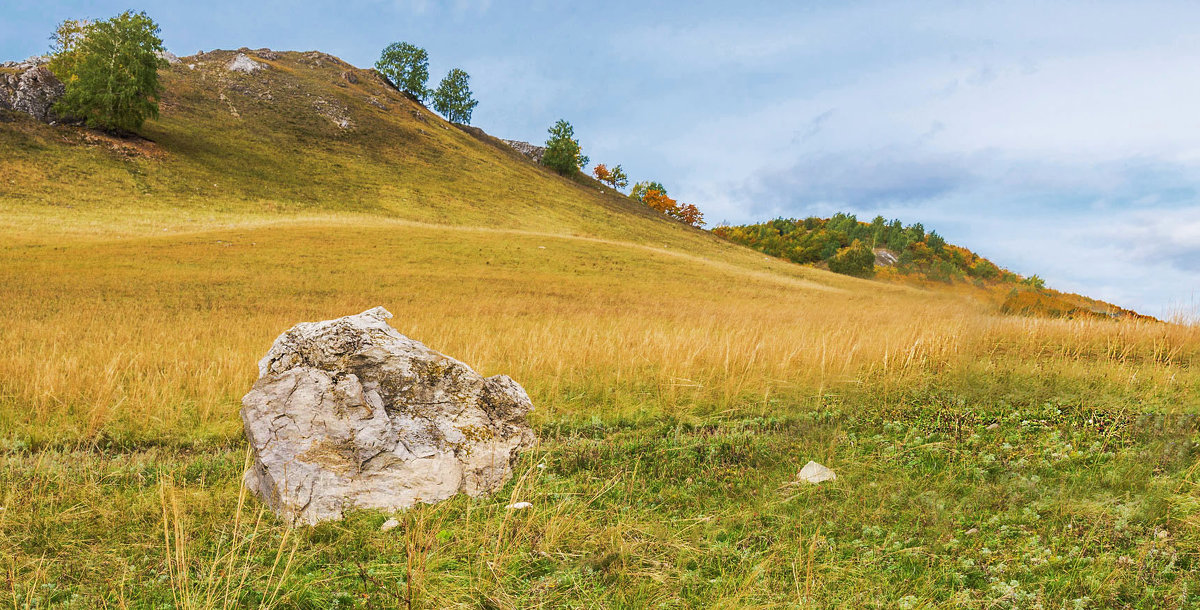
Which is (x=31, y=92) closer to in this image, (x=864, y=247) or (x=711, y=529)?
(x=711, y=529)

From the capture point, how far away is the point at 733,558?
14.4 ft

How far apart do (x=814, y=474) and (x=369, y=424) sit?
4.62 metres

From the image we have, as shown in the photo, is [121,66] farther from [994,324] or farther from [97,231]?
[994,324]

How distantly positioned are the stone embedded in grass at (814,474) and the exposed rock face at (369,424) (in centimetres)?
297

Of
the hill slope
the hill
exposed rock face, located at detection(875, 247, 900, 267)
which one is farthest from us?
exposed rock face, located at detection(875, 247, 900, 267)

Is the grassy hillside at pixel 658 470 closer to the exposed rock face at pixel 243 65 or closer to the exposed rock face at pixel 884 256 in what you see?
the exposed rock face at pixel 884 256

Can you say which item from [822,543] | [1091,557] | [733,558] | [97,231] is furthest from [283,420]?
[97,231]

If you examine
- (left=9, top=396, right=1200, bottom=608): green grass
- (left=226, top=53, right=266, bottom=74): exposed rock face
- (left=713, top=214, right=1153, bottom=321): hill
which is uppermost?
(left=226, top=53, right=266, bottom=74): exposed rock face

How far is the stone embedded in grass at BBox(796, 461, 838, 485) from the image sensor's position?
228 inches

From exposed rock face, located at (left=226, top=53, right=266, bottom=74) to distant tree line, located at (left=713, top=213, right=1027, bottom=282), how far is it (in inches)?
3729

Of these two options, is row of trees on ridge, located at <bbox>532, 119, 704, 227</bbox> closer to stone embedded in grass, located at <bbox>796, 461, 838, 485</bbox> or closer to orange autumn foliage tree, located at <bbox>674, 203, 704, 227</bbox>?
orange autumn foliage tree, located at <bbox>674, 203, 704, 227</bbox>

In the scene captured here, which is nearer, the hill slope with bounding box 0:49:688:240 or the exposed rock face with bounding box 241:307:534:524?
the exposed rock face with bounding box 241:307:534:524

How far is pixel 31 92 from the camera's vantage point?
58.6 meters

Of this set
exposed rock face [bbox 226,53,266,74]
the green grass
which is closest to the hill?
the green grass
